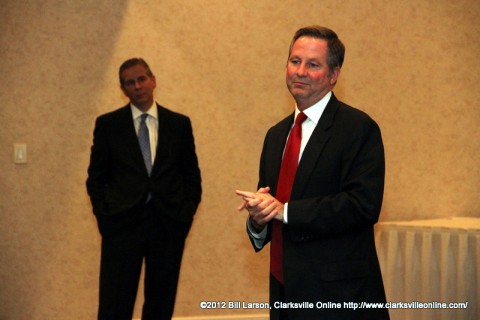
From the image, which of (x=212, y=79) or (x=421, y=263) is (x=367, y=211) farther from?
(x=212, y=79)

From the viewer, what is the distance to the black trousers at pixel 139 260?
4.04 meters

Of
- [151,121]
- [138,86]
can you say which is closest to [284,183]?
[151,121]

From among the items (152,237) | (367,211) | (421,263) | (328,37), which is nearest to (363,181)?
(367,211)

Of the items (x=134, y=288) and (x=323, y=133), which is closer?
(x=323, y=133)

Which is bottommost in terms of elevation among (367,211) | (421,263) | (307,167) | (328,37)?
(421,263)

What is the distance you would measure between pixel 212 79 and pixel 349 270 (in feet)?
10.2

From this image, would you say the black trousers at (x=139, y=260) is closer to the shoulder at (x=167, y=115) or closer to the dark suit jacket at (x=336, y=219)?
the shoulder at (x=167, y=115)

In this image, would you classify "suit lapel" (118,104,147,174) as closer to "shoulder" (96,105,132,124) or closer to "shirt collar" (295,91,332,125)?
"shoulder" (96,105,132,124)

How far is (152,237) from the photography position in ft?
13.4

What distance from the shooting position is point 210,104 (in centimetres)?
515

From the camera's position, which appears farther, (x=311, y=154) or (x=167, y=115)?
(x=167, y=115)

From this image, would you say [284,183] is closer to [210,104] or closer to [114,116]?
[114,116]

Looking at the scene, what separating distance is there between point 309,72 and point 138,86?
2.14 m

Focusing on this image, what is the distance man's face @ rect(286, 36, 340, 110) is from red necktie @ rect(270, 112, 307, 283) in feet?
0.25
